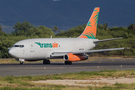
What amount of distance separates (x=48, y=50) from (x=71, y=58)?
4.34 metres

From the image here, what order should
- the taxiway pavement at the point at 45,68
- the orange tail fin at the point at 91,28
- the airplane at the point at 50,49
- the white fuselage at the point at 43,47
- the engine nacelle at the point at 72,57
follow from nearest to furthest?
the taxiway pavement at the point at 45,68, the white fuselage at the point at 43,47, the airplane at the point at 50,49, the engine nacelle at the point at 72,57, the orange tail fin at the point at 91,28

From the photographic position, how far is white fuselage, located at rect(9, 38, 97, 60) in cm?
4216

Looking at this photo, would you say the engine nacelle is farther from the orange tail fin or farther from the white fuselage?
the orange tail fin

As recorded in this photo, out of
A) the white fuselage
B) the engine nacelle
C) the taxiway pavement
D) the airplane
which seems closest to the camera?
the taxiway pavement

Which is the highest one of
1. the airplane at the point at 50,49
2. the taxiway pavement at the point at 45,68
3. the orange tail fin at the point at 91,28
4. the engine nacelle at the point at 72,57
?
the orange tail fin at the point at 91,28

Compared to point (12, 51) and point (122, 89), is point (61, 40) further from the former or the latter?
point (122, 89)

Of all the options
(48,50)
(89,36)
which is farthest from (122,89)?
(89,36)

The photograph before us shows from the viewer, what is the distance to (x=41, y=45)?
4478 centimetres

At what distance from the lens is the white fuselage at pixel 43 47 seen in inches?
1660

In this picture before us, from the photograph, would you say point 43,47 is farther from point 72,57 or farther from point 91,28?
point 91,28

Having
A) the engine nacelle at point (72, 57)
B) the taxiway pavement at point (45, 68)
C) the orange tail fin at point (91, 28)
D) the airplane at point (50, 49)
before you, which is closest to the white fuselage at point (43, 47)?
the airplane at point (50, 49)

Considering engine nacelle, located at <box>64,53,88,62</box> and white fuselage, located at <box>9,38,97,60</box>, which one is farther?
engine nacelle, located at <box>64,53,88,62</box>

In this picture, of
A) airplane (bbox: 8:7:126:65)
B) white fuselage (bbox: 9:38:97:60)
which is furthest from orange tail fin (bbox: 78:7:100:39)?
white fuselage (bbox: 9:38:97:60)

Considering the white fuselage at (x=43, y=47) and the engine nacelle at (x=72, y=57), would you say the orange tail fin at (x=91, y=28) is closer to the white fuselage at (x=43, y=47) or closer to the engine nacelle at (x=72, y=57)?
the white fuselage at (x=43, y=47)
